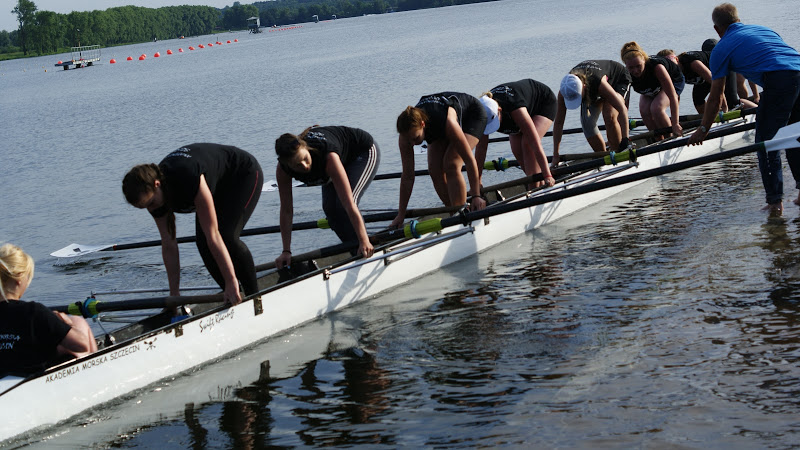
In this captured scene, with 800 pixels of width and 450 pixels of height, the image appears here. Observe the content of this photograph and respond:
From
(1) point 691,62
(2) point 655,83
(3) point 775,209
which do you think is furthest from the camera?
(1) point 691,62

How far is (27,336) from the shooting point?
593 cm

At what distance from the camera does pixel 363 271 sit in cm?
892

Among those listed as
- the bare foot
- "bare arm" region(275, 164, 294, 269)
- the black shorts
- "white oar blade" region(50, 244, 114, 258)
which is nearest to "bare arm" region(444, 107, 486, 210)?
the black shorts

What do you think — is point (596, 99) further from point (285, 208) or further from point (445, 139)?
point (285, 208)

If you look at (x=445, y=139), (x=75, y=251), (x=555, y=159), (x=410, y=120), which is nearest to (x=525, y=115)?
(x=445, y=139)

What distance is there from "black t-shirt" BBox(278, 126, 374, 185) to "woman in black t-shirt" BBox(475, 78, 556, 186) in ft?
7.26

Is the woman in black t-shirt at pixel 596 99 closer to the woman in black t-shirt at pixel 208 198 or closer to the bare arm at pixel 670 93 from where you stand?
the bare arm at pixel 670 93

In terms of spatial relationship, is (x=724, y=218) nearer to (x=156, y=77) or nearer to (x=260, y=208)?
(x=260, y=208)

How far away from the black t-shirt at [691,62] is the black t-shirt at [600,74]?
2.32 metres

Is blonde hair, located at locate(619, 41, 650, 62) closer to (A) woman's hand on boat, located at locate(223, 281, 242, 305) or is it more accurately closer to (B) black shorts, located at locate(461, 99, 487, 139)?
(B) black shorts, located at locate(461, 99, 487, 139)

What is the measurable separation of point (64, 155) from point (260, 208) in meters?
13.2

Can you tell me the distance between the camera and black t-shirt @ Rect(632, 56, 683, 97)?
12.9 metres

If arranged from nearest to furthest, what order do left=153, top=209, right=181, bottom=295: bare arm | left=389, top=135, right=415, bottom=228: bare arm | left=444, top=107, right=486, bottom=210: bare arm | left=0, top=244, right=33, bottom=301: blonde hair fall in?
left=0, top=244, right=33, bottom=301: blonde hair, left=153, top=209, right=181, bottom=295: bare arm, left=389, top=135, right=415, bottom=228: bare arm, left=444, top=107, right=486, bottom=210: bare arm

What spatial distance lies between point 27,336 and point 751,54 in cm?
779
